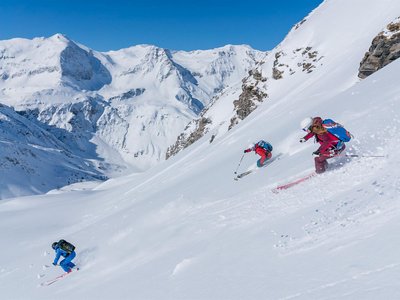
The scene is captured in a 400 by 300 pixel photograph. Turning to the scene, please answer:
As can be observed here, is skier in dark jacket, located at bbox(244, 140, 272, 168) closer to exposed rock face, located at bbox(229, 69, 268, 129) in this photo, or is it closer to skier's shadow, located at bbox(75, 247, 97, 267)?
skier's shadow, located at bbox(75, 247, 97, 267)

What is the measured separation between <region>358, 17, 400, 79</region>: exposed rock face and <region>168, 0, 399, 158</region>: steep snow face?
4.09ft

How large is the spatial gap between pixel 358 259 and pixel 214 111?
91035mm

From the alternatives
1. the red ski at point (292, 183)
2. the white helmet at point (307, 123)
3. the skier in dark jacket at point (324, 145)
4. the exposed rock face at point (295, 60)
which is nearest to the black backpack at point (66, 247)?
the red ski at point (292, 183)

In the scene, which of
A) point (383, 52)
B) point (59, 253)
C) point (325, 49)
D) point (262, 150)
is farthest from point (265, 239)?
point (325, 49)

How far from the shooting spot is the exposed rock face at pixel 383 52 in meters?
31.2

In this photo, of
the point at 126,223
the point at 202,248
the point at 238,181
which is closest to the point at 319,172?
the point at 202,248

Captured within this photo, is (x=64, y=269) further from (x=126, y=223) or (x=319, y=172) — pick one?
(x=319, y=172)

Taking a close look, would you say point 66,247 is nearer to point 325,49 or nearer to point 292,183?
point 292,183

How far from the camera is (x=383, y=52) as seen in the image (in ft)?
104

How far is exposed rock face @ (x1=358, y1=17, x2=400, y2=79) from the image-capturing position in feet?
102

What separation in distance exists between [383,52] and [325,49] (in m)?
20.8

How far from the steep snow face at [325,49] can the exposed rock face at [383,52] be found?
125 cm

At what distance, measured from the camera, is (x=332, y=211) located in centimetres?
941

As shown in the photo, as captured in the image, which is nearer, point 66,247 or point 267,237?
point 267,237
